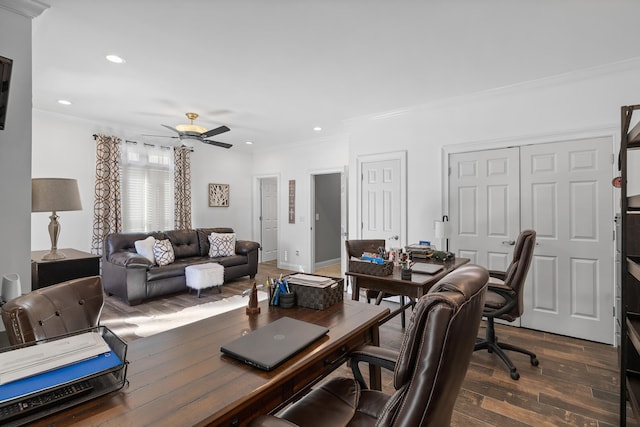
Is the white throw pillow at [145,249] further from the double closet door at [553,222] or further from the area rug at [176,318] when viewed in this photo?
the double closet door at [553,222]

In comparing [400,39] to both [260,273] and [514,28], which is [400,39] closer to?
[514,28]

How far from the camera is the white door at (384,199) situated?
429 cm

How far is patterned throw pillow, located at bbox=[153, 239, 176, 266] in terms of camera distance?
463 cm

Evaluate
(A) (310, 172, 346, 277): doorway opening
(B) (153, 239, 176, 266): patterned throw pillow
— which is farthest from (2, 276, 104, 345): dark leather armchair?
(A) (310, 172, 346, 277): doorway opening

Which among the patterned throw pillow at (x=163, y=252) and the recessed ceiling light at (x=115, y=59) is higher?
the recessed ceiling light at (x=115, y=59)

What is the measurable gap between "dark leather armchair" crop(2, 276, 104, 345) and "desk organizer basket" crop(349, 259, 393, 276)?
5.55ft

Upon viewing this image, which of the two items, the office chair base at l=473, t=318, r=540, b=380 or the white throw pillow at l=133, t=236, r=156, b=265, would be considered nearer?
the office chair base at l=473, t=318, r=540, b=380

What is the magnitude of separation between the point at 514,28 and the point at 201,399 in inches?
119

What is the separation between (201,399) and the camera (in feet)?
2.81

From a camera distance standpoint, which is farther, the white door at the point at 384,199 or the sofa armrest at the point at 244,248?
the sofa armrest at the point at 244,248

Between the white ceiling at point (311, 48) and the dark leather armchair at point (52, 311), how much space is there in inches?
73.4

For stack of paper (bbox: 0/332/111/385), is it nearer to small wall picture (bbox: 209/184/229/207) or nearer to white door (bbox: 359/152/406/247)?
white door (bbox: 359/152/406/247)

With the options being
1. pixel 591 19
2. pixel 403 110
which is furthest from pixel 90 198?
pixel 591 19

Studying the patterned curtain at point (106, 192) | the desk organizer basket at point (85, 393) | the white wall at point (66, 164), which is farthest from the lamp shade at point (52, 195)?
the desk organizer basket at point (85, 393)
